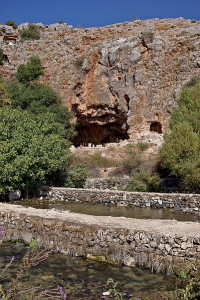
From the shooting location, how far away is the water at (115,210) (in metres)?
17.2

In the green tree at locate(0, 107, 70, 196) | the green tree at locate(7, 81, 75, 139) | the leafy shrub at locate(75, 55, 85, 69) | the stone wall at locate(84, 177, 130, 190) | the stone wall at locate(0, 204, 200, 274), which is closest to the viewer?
the stone wall at locate(0, 204, 200, 274)

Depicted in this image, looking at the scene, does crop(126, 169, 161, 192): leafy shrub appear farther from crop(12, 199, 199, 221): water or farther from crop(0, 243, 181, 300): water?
crop(0, 243, 181, 300): water

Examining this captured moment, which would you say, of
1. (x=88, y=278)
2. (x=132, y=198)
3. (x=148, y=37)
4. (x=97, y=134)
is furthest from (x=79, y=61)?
(x=88, y=278)

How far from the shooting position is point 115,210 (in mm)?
19141

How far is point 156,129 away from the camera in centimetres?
4150

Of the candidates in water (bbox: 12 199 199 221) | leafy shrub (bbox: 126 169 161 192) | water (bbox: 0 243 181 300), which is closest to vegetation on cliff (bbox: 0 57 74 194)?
water (bbox: 12 199 199 221)

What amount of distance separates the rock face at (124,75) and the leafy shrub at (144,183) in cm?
1358

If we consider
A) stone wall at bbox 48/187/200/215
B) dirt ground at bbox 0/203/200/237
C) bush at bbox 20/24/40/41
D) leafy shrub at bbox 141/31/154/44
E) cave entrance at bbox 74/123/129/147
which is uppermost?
bush at bbox 20/24/40/41

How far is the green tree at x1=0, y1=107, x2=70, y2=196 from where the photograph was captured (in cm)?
2042

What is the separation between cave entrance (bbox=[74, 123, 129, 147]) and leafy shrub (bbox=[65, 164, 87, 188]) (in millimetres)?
20399

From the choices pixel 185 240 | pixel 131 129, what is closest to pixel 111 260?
pixel 185 240

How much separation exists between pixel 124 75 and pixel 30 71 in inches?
607

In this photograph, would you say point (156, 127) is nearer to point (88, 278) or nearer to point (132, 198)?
point (132, 198)

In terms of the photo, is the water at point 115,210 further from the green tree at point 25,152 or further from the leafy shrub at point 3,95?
the leafy shrub at point 3,95
